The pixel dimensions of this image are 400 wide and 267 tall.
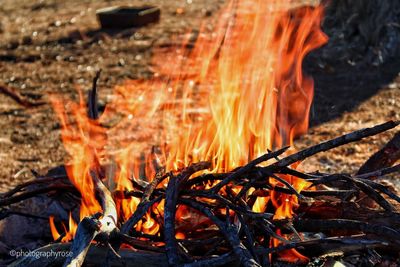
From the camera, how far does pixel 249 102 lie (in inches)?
196

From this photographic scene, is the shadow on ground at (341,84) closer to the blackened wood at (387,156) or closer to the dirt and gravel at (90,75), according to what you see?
Answer: the dirt and gravel at (90,75)

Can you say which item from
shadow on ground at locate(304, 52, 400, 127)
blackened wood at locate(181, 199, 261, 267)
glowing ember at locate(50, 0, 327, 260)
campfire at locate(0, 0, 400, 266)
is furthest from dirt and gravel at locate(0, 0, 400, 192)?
blackened wood at locate(181, 199, 261, 267)

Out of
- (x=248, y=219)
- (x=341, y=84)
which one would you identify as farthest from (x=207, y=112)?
(x=248, y=219)

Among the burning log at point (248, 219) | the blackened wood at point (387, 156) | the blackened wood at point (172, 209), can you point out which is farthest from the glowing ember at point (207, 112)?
the blackened wood at point (387, 156)

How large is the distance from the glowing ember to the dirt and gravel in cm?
25

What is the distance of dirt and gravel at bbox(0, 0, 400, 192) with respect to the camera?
21.6 ft

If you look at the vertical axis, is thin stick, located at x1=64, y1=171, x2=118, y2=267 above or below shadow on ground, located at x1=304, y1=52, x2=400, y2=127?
above

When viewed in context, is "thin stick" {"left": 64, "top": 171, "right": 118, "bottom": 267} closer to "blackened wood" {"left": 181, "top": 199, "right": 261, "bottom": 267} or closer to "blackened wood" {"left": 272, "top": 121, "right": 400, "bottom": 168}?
"blackened wood" {"left": 181, "top": 199, "right": 261, "bottom": 267}

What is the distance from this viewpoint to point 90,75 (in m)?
8.76

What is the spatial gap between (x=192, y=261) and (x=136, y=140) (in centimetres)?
346

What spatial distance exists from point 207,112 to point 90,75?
6.86ft

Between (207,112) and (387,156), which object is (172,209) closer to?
(387,156)

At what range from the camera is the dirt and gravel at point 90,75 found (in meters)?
6.58

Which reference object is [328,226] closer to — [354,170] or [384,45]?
[354,170]
